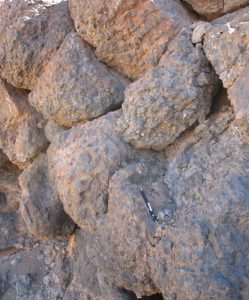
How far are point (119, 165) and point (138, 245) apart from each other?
583 mm

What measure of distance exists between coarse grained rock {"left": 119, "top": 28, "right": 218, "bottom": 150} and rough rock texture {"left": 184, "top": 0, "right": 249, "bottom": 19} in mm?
362

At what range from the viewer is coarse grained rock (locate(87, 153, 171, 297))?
261 centimetres

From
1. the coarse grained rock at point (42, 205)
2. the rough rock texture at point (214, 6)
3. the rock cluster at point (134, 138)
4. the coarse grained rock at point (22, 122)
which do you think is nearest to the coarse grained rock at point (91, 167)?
the rock cluster at point (134, 138)

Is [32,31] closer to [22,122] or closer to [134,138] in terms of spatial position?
[22,122]

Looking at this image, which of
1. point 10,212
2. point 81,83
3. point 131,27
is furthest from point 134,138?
point 10,212

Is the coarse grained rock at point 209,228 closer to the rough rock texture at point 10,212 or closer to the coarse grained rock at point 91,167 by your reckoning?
the coarse grained rock at point 91,167

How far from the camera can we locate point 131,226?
2.62m

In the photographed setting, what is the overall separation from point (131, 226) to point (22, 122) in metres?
1.70

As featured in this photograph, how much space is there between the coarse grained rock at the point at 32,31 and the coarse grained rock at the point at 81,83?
0.14 m

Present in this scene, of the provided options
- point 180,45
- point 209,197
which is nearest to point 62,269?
point 209,197

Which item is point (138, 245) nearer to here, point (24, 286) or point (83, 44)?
point (83, 44)

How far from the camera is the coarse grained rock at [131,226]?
2.61 m

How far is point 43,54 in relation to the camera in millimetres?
3369

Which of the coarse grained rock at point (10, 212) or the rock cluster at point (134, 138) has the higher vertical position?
the rock cluster at point (134, 138)
